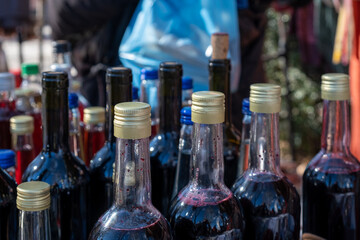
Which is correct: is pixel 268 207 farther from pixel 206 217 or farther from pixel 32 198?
pixel 32 198

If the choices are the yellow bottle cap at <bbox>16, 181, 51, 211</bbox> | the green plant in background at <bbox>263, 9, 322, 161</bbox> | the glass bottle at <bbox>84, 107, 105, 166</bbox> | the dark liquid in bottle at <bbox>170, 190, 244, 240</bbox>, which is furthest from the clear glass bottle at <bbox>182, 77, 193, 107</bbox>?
the green plant in background at <bbox>263, 9, 322, 161</bbox>

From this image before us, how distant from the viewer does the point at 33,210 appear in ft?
1.90

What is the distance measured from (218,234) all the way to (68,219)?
0.25 metres

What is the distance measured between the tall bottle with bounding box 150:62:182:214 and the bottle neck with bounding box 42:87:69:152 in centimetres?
17

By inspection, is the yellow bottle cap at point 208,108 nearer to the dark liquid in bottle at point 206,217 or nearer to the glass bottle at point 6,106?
the dark liquid in bottle at point 206,217

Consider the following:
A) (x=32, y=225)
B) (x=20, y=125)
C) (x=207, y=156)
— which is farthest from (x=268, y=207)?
(x=20, y=125)

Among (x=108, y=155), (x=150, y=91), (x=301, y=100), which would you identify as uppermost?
(x=150, y=91)

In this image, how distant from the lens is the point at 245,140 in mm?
900

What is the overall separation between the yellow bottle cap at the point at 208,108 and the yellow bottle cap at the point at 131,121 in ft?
0.25

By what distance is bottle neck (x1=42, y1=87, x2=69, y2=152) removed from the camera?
2.32 feet

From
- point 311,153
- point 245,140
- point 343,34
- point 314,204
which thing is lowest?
point 311,153

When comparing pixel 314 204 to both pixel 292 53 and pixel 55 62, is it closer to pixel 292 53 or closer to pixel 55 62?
pixel 55 62

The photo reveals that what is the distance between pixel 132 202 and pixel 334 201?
40cm

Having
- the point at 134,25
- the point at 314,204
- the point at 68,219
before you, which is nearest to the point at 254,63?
the point at 134,25
